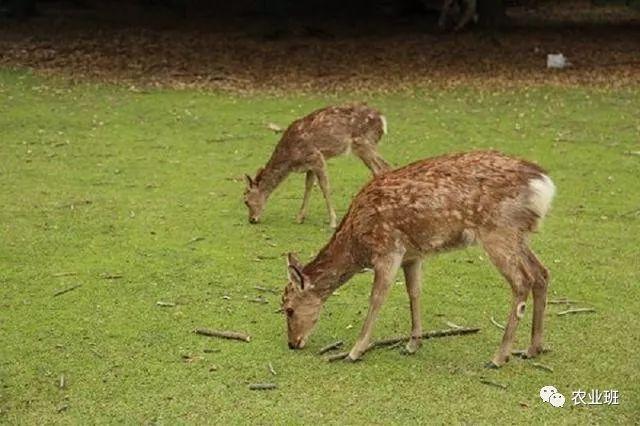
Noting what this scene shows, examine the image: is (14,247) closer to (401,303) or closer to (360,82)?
(401,303)

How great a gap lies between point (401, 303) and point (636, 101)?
8.86 m

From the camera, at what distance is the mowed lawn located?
462cm

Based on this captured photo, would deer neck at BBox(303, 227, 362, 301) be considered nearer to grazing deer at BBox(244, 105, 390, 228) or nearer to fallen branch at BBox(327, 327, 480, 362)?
fallen branch at BBox(327, 327, 480, 362)

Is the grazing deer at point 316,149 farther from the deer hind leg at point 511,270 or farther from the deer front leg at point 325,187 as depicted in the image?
the deer hind leg at point 511,270

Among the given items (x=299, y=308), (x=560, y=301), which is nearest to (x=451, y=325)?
(x=560, y=301)

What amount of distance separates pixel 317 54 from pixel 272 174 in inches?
380

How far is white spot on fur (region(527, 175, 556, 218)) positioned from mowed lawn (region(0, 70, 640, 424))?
79 centimetres

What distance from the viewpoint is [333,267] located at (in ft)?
17.3

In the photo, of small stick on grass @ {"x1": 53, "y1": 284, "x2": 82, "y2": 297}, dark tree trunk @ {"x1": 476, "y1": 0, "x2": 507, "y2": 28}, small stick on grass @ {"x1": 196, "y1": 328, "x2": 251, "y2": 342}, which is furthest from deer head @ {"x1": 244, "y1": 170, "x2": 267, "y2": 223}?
dark tree trunk @ {"x1": 476, "y1": 0, "x2": 507, "y2": 28}

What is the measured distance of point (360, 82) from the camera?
15.5 metres

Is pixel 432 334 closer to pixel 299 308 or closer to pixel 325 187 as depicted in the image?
pixel 299 308

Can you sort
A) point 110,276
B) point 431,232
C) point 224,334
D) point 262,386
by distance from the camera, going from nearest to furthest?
point 262,386 → point 431,232 → point 224,334 → point 110,276

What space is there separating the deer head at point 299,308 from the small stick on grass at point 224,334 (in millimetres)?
282

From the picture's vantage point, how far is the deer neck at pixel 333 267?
5234mm
